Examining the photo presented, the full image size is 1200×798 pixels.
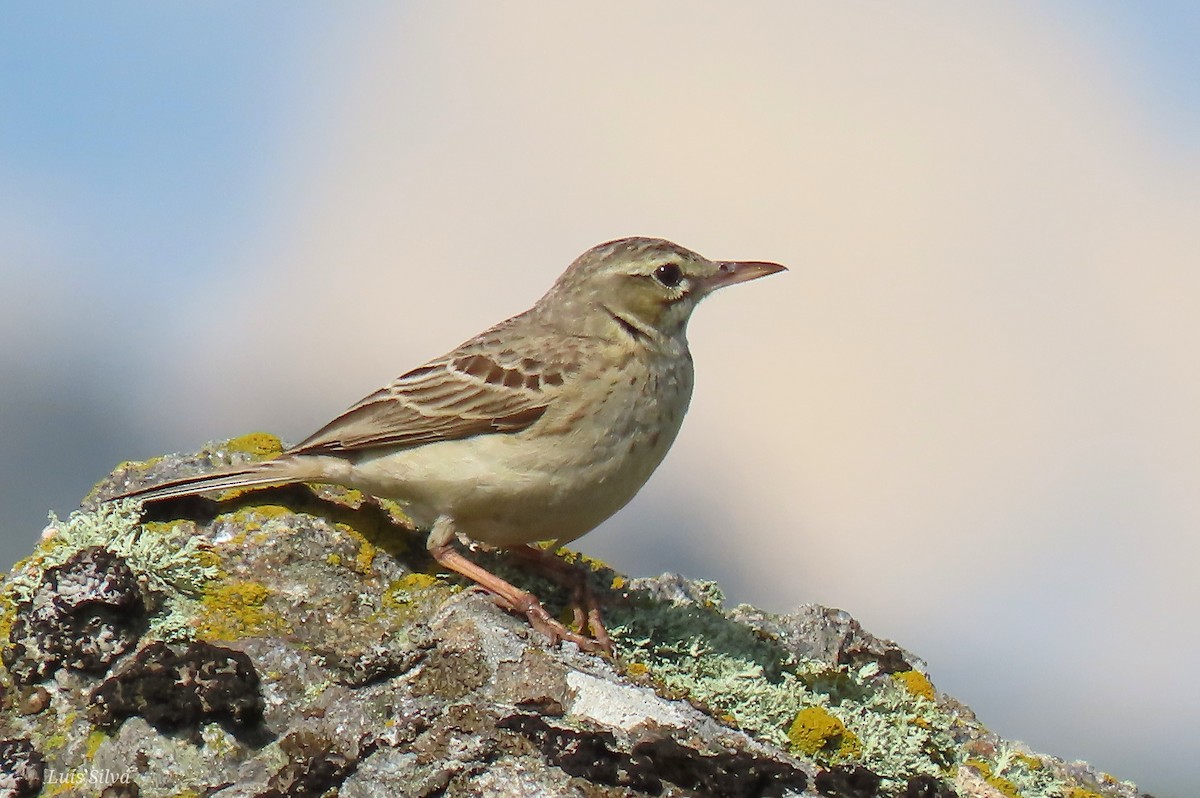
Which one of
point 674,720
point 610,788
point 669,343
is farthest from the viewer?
point 669,343

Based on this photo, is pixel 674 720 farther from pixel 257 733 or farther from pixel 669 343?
pixel 669 343

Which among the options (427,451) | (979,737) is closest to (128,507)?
(427,451)

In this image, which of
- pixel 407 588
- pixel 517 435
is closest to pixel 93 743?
pixel 407 588

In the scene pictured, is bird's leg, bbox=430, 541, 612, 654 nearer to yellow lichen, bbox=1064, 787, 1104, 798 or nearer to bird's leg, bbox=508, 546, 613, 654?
bird's leg, bbox=508, 546, 613, 654

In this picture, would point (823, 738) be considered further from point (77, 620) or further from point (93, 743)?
point (77, 620)

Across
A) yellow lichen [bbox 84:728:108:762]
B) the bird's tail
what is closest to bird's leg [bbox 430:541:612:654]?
the bird's tail

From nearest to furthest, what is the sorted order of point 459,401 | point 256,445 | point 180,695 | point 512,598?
point 180,695
point 512,598
point 459,401
point 256,445
